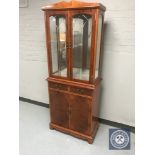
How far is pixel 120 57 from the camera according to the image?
8.22 feet

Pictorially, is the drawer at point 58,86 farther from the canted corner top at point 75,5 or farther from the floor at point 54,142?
the canted corner top at point 75,5

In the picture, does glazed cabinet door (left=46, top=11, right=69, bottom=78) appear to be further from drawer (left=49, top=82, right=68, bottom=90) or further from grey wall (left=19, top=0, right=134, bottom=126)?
grey wall (left=19, top=0, right=134, bottom=126)

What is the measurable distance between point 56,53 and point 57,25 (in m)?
0.38

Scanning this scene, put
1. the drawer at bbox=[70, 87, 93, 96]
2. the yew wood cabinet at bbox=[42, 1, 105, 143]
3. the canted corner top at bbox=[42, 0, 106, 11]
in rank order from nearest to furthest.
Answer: the canted corner top at bbox=[42, 0, 106, 11]
the yew wood cabinet at bbox=[42, 1, 105, 143]
the drawer at bbox=[70, 87, 93, 96]

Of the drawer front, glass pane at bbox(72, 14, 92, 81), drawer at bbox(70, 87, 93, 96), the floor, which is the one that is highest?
glass pane at bbox(72, 14, 92, 81)

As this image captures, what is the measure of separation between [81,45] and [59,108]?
955 mm

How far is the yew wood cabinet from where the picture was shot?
2.12m

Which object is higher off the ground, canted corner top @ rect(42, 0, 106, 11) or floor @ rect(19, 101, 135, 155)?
canted corner top @ rect(42, 0, 106, 11)

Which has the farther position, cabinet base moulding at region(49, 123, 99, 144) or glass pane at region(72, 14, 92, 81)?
cabinet base moulding at region(49, 123, 99, 144)

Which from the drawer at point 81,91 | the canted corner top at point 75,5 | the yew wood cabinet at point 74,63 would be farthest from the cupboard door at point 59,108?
the canted corner top at point 75,5

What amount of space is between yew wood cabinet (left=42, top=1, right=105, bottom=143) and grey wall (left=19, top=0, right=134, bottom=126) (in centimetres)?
26

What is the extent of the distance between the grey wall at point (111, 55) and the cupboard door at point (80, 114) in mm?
541

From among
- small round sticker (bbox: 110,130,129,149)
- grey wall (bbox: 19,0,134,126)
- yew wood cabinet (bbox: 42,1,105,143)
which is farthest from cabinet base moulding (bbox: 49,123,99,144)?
grey wall (bbox: 19,0,134,126)

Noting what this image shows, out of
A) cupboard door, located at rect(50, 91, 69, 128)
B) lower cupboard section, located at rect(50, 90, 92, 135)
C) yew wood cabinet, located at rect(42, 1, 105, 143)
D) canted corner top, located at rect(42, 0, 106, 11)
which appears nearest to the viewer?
canted corner top, located at rect(42, 0, 106, 11)
